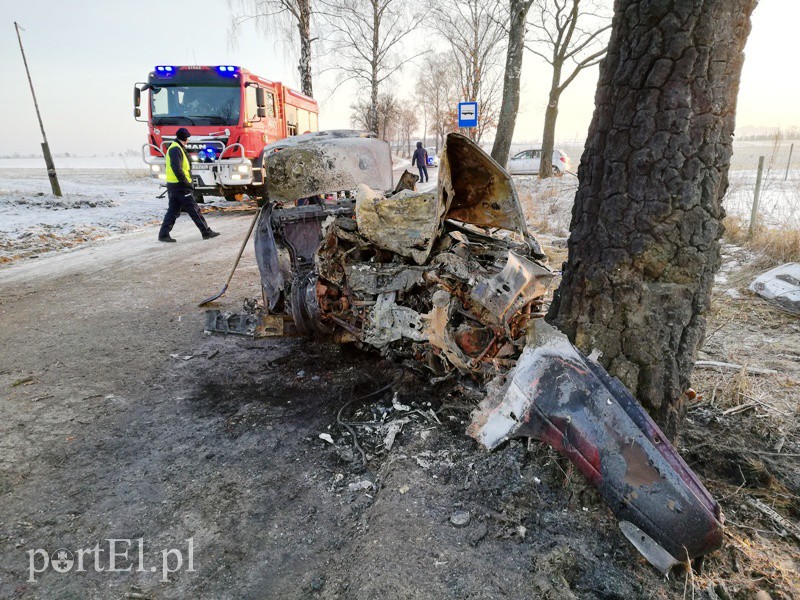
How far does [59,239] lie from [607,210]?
386 inches

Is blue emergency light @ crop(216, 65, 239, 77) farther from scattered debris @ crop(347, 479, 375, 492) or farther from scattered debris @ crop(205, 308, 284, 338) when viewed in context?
scattered debris @ crop(347, 479, 375, 492)

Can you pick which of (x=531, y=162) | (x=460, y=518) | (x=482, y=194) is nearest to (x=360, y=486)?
(x=460, y=518)

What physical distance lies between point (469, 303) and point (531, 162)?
21.7 metres

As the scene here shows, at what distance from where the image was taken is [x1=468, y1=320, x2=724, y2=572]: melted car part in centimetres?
171

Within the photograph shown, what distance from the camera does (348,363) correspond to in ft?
12.3

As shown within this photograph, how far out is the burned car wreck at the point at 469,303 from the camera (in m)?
1.77

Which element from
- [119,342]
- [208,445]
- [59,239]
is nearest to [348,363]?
[208,445]

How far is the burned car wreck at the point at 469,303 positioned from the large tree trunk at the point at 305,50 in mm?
13156

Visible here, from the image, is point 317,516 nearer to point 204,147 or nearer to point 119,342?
point 119,342

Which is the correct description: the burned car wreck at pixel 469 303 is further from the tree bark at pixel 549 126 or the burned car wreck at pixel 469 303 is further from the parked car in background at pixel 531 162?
the parked car in background at pixel 531 162

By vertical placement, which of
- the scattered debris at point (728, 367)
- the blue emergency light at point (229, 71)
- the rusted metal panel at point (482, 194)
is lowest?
the scattered debris at point (728, 367)

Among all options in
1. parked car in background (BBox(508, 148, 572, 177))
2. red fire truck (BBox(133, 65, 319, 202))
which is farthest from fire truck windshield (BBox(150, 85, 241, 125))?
parked car in background (BBox(508, 148, 572, 177))

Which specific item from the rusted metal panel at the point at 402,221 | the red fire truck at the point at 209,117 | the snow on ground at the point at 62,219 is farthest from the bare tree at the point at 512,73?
the rusted metal panel at the point at 402,221

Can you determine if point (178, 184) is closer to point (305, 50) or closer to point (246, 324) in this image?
point (246, 324)
